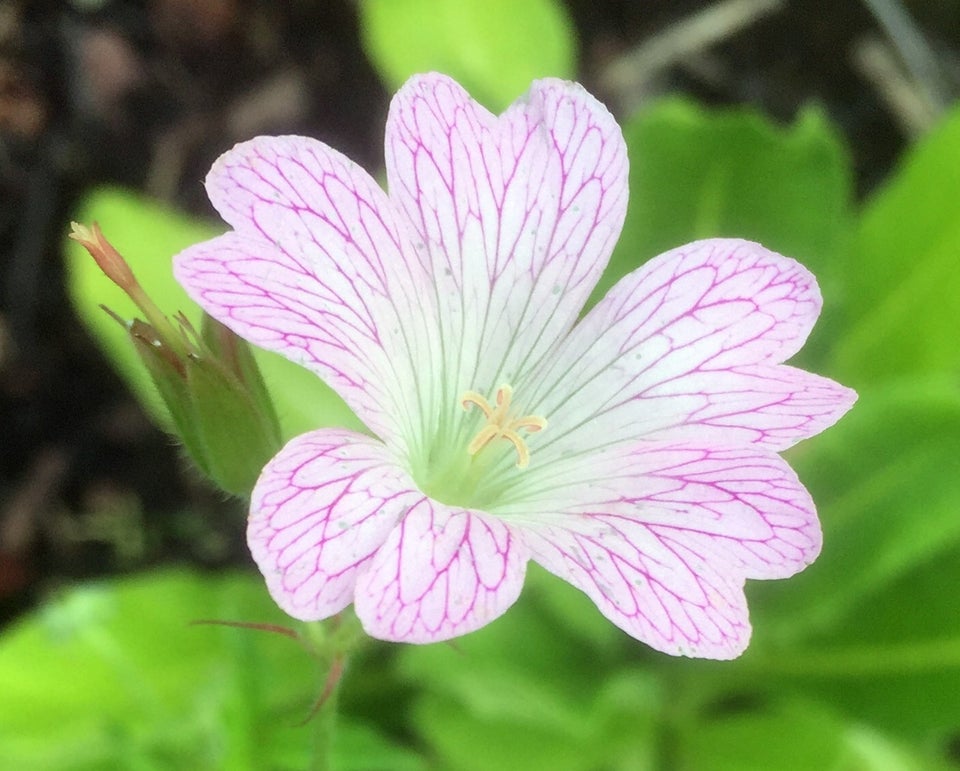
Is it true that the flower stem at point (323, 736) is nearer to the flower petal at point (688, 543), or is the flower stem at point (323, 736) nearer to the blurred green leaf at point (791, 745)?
the flower petal at point (688, 543)

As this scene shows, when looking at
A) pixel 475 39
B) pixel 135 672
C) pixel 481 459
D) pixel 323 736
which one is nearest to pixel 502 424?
pixel 481 459

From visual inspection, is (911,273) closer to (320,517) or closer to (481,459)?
(481,459)

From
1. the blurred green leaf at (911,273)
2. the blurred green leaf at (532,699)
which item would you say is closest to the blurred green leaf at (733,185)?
the blurred green leaf at (911,273)

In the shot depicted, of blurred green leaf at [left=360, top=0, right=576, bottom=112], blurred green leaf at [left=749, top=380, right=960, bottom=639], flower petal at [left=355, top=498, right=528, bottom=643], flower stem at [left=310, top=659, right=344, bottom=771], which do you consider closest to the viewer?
flower petal at [left=355, top=498, right=528, bottom=643]

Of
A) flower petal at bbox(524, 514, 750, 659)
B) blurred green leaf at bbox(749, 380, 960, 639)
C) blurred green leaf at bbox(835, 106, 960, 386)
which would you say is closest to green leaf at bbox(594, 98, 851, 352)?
blurred green leaf at bbox(835, 106, 960, 386)

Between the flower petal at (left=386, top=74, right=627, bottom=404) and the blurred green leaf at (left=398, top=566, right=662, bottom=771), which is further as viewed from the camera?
the blurred green leaf at (left=398, top=566, right=662, bottom=771)

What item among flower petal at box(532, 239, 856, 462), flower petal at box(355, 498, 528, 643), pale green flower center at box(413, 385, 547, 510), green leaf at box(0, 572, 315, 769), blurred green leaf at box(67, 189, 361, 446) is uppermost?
flower petal at box(532, 239, 856, 462)

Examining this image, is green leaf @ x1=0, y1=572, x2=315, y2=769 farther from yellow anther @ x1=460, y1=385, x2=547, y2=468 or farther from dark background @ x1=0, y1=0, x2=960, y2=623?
yellow anther @ x1=460, y1=385, x2=547, y2=468
